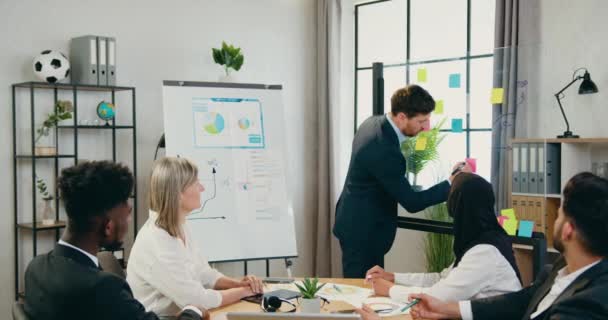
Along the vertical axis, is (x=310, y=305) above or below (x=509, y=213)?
below

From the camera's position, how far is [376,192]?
383cm

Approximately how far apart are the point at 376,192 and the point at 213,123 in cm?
147

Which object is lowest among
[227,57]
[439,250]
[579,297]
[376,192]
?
[439,250]

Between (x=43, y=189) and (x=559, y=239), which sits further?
(x=43, y=189)

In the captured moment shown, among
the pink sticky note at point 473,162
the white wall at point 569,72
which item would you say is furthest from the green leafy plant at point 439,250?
the white wall at point 569,72

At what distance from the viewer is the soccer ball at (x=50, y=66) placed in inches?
173

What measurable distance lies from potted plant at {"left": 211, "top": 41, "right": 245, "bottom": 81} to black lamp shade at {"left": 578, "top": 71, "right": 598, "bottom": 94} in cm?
248

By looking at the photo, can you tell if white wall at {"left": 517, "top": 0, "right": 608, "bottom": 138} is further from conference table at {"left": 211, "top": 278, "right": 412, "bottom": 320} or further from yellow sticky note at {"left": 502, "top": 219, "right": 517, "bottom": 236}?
conference table at {"left": 211, "top": 278, "right": 412, "bottom": 320}

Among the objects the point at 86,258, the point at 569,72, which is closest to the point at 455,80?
the point at 569,72

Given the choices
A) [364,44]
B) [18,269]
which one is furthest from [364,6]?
[18,269]

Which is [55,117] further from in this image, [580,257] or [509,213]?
[580,257]

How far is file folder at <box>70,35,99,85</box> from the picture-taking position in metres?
4.52

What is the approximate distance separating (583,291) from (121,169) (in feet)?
4.40

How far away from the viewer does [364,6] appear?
6.21 meters
